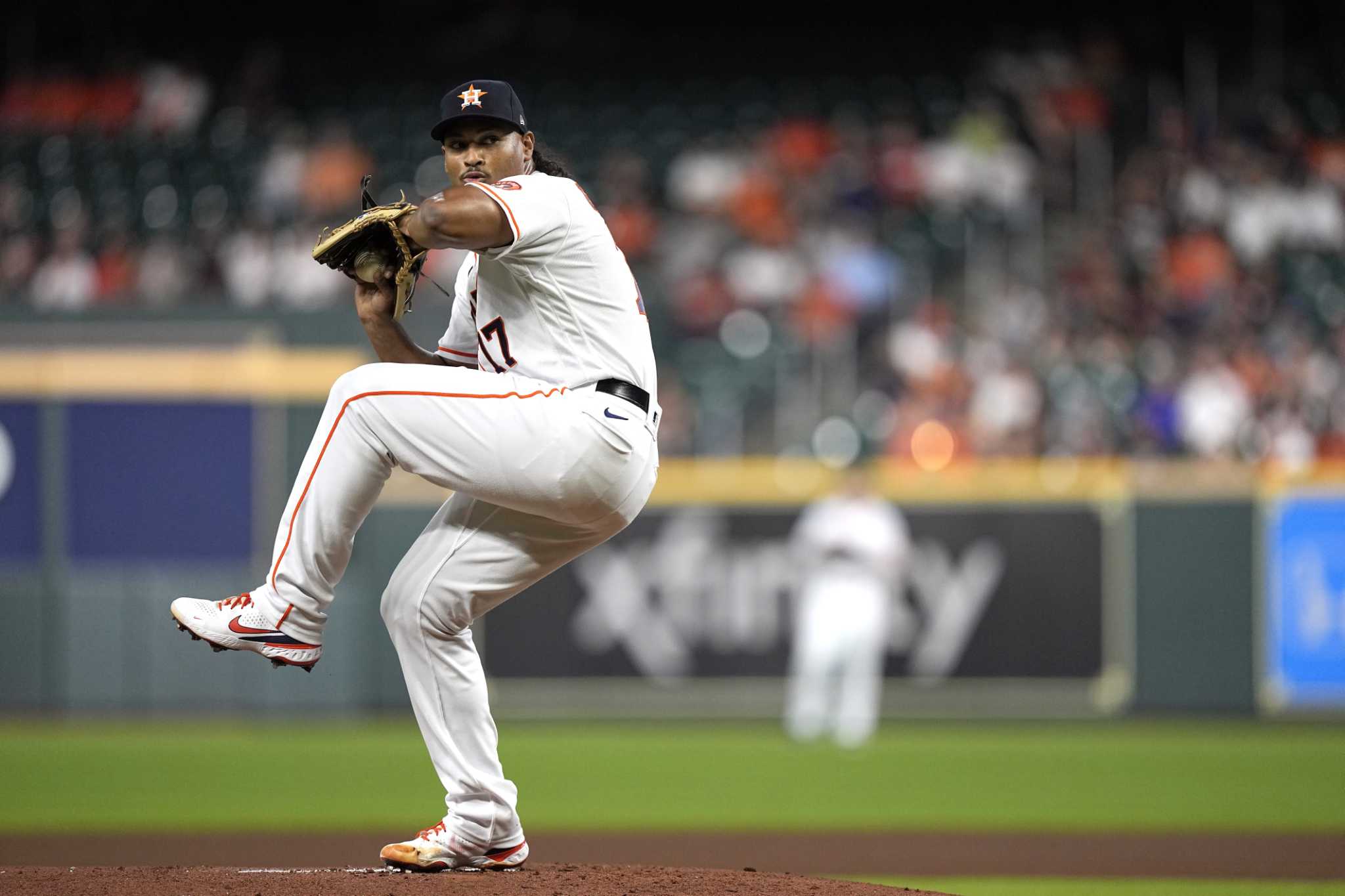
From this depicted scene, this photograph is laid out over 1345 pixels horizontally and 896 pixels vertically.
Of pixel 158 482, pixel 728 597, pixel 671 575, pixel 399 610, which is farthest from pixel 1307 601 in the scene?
pixel 399 610

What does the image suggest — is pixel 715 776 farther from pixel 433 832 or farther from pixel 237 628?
pixel 237 628

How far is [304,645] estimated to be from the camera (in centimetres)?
420

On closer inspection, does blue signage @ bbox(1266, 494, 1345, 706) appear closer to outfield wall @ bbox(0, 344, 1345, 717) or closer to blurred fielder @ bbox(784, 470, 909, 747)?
outfield wall @ bbox(0, 344, 1345, 717)

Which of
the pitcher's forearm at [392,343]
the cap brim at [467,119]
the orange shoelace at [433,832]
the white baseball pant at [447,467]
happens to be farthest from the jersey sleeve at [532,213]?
the orange shoelace at [433,832]

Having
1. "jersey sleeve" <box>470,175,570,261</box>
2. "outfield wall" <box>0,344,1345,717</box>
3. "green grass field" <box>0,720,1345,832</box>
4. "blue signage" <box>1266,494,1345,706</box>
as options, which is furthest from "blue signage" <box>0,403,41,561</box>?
"jersey sleeve" <box>470,175,570,261</box>

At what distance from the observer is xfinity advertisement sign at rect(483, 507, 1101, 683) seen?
12789 millimetres

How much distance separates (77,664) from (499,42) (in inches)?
354

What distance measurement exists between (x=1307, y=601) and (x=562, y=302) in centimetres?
Answer: 944

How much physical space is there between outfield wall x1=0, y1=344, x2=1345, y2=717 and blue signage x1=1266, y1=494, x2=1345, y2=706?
0.05ft

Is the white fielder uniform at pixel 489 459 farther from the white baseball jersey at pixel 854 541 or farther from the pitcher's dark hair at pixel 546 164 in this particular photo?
the white baseball jersey at pixel 854 541

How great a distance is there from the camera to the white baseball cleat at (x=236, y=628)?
4.11m

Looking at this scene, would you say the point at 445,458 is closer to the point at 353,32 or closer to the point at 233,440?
the point at 233,440

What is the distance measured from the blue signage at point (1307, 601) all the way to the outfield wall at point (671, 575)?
1cm

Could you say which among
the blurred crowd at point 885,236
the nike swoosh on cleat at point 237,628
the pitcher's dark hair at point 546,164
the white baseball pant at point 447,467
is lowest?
the nike swoosh on cleat at point 237,628
